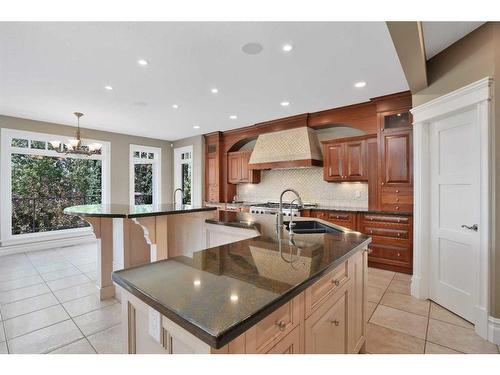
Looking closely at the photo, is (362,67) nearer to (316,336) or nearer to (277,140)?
(277,140)

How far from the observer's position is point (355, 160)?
14.2 feet

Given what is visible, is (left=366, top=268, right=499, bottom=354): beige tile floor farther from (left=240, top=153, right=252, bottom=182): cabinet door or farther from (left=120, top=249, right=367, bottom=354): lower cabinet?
(left=240, top=153, right=252, bottom=182): cabinet door

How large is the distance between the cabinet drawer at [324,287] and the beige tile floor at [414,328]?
1055mm

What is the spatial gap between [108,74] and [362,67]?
10.3ft

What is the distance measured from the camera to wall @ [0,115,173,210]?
5.19 meters

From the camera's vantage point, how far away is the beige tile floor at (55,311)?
6.76 ft

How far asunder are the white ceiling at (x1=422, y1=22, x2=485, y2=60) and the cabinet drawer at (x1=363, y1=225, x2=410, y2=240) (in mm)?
2363

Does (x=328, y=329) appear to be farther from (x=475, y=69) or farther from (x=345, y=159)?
(x=345, y=159)

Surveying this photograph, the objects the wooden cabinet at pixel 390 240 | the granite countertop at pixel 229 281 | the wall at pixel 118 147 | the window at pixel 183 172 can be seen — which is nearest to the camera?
the granite countertop at pixel 229 281

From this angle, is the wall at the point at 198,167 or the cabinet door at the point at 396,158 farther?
the wall at the point at 198,167

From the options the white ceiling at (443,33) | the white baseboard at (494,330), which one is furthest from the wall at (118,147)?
the white baseboard at (494,330)

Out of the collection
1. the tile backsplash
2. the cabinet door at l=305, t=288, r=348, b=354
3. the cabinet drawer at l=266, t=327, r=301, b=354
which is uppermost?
the tile backsplash

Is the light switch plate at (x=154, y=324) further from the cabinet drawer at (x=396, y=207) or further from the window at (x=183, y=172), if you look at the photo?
the window at (x=183, y=172)

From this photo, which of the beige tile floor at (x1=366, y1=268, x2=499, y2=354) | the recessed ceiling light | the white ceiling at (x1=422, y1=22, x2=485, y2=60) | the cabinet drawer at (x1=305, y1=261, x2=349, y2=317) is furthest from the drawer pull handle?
the white ceiling at (x1=422, y1=22, x2=485, y2=60)
